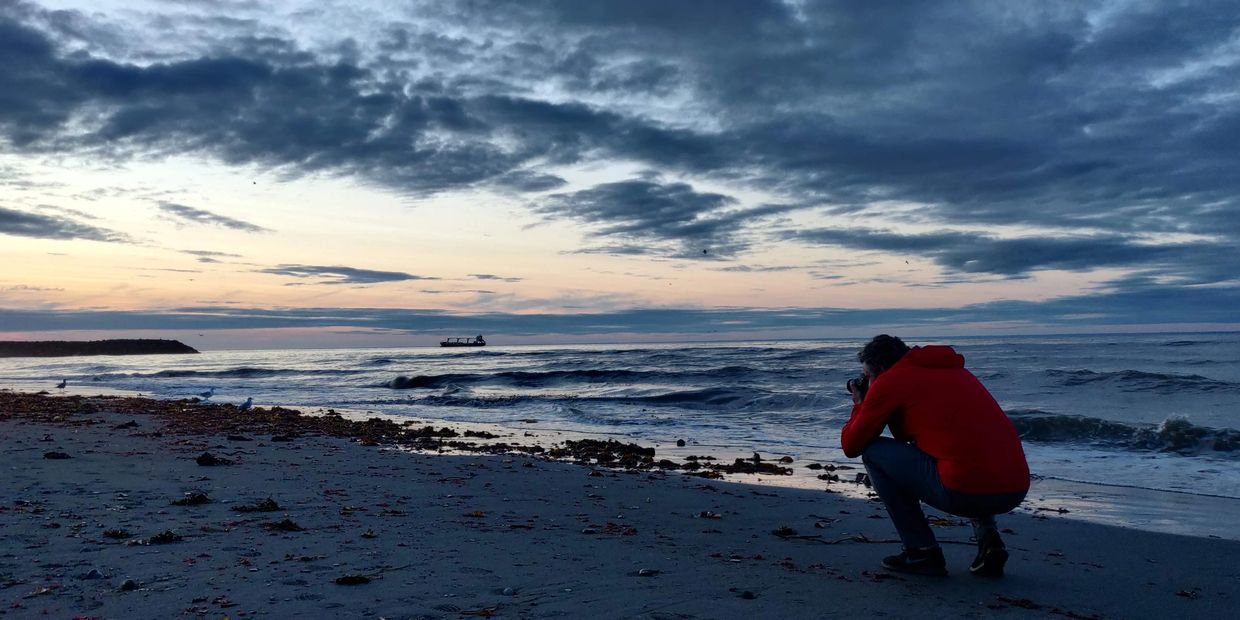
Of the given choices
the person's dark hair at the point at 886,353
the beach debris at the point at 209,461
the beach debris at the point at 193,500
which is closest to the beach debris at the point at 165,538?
the beach debris at the point at 193,500

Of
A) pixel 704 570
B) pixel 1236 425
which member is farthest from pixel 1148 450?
pixel 704 570

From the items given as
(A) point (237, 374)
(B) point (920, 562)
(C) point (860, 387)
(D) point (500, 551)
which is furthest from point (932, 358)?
(A) point (237, 374)

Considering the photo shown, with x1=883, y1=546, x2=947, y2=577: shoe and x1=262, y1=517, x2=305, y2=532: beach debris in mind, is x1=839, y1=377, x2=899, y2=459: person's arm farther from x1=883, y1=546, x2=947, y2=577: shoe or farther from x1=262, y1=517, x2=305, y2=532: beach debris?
x1=262, y1=517, x2=305, y2=532: beach debris

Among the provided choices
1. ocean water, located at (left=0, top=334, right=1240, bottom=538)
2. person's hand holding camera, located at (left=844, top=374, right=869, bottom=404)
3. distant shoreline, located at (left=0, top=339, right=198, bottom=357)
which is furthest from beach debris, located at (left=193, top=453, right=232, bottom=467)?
distant shoreline, located at (left=0, top=339, right=198, bottom=357)

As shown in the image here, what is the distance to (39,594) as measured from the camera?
3.55 meters

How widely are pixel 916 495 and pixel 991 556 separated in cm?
53

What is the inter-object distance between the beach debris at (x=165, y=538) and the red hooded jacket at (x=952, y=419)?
4236 millimetres

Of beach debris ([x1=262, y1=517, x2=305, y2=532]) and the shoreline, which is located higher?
beach debris ([x1=262, y1=517, x2=305, y2=532])

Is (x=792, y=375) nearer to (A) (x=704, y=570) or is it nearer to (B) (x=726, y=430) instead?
(B) (x=726, y=430)

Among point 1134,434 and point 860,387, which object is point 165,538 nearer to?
point 860,387

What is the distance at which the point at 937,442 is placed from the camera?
4203 millimetres

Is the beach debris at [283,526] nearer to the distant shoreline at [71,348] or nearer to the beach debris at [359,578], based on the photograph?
the beach debris at [359,578]

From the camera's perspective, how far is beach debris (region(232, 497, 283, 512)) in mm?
5867

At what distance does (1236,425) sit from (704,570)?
15.0m
